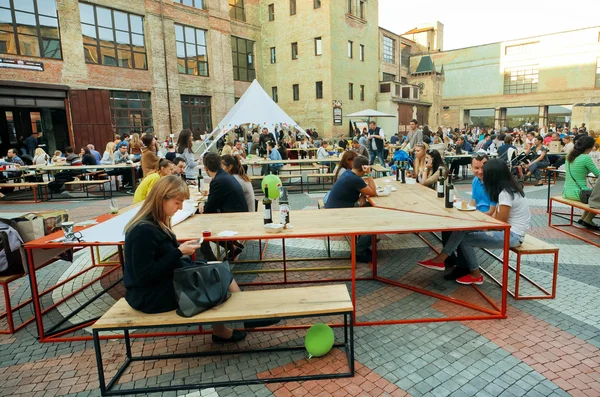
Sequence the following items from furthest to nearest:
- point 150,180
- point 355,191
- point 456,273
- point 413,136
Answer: point 413,136, point 355,191, point 150,180, point 456,273

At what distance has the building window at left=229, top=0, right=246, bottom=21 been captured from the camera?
2742 centimetres

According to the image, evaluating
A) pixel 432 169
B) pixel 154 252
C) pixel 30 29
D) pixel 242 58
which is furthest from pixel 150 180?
pixel 242 58

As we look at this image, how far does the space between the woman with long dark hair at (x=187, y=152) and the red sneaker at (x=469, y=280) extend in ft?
23.1

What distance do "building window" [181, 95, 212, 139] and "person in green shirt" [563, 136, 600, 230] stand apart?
2086 centimetres

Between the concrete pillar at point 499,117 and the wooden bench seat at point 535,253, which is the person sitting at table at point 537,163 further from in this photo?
the concrete pillar at point 499,117

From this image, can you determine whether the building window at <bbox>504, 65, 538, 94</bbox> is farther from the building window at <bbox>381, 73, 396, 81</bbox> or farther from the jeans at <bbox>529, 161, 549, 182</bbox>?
the jeans at <bbox>529, 161, 549, 182</bbox>

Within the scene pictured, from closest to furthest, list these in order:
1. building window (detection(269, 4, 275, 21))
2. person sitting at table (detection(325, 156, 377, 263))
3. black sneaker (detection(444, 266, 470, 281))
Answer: black sneaker (detection(444, 266, 470, 281))
person sitting at table (detection(325, 156, 377, 263))
building window (detection(269, 4, 275, 21))

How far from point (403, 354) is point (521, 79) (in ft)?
153

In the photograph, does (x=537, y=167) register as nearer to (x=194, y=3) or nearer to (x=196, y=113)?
(x=196, y=113)

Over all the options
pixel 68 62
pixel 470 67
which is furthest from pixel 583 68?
pixel 68 62

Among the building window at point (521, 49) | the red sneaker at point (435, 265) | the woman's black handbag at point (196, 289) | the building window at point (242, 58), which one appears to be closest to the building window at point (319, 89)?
the building window at point (242, 58)

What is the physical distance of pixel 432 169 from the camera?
7004 mm

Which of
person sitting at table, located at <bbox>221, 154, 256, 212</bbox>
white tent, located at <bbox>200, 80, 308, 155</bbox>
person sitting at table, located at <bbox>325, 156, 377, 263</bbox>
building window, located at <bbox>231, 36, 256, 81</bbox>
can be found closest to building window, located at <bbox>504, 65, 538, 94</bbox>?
building window, located at <bbox>231, 36, 256, 81</bbox>

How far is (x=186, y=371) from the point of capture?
3203 millimetres
